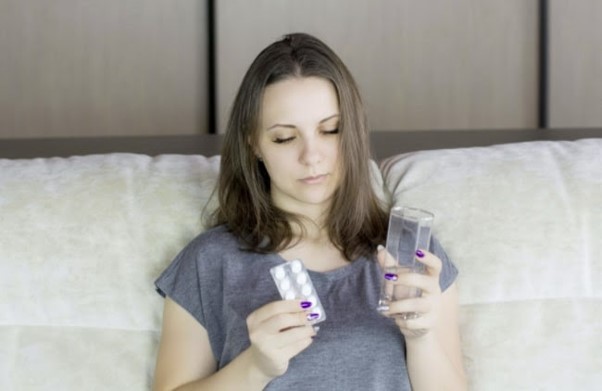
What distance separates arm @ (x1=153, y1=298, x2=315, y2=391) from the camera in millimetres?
1486

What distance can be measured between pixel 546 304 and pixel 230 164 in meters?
0.56

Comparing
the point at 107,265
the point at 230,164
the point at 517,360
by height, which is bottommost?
the point at 517,360

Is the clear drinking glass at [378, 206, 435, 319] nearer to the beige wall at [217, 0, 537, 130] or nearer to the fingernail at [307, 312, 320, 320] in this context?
the fingernail at [307, 312, 320, 320]

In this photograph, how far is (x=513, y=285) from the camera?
1822 mm

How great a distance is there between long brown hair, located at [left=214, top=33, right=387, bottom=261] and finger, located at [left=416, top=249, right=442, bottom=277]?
224 mm

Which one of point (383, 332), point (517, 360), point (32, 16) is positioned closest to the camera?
point (383, 332)

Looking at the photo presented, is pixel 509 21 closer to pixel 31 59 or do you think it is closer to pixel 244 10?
pixel 244 10

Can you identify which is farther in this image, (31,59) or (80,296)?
(31,59)

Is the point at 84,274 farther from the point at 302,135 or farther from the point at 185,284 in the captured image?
the point at 302,135

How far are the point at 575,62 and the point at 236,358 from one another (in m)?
2.64

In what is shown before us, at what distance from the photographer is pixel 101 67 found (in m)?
3.77

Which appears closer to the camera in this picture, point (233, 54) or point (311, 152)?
point (311, 152)

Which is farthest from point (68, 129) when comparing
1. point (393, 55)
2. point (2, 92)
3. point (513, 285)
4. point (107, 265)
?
point (513, 285)

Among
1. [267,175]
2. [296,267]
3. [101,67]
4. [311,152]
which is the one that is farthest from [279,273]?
[101,67]
